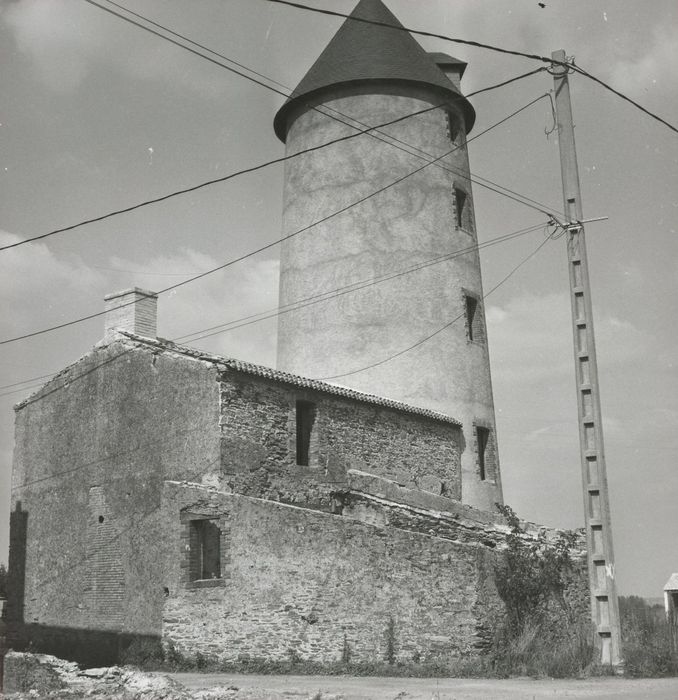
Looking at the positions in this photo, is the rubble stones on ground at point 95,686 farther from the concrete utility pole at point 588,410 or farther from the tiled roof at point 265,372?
the tiled roof at point 265,372

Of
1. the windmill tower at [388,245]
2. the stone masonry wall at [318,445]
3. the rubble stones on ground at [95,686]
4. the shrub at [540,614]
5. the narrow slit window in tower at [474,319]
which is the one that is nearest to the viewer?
the rubble stones on ground at [95,686]

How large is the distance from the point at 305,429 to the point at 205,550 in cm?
399

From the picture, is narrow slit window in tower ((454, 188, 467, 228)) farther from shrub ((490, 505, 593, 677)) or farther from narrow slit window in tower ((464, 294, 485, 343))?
shrub ((490, 505, 593, 677))

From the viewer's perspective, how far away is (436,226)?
27453 mm

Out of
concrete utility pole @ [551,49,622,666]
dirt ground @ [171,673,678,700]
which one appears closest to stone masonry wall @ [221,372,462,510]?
dirt ground @ [171,673,678,700]

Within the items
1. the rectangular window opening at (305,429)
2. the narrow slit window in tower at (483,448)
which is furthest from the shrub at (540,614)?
the narrow slit window in tower at (483,448)

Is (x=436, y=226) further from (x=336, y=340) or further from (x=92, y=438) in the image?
(x=92, y=438)

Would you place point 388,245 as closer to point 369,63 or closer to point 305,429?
point 369,63

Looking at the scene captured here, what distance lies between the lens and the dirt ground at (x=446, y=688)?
11867 mm

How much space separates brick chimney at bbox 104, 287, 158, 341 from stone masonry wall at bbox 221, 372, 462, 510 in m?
4.16

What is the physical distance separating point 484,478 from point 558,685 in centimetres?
1350

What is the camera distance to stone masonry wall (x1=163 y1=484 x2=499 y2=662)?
16094mm

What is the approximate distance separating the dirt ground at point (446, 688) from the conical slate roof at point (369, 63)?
59.5ft

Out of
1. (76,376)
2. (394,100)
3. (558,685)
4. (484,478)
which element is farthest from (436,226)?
(558,685)
